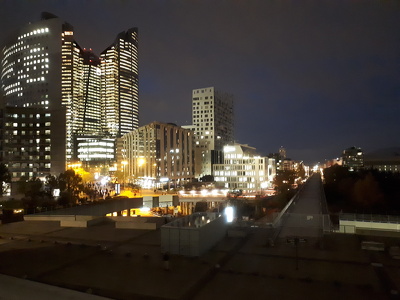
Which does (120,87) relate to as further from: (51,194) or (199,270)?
(199,270)

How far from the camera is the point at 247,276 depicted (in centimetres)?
1164

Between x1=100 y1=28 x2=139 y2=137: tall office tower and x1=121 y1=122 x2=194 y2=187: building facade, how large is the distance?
72951mm

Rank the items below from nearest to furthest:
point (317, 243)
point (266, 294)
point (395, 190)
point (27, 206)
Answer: point (266, 294), point (317, 243), point (27, 206), point (395, 190)

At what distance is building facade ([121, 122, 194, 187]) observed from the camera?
90.0 metres

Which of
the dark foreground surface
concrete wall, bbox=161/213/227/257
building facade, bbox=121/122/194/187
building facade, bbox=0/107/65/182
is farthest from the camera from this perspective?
building facade, bbox=121/122/194/187

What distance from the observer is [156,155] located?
90125 mm

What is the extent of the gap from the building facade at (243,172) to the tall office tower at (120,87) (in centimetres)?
9179

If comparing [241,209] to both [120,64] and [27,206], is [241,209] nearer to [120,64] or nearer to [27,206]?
[27,206]

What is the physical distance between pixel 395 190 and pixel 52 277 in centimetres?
6162

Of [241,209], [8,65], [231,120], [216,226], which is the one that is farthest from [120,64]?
[216,226]

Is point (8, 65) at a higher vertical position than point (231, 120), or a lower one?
higher

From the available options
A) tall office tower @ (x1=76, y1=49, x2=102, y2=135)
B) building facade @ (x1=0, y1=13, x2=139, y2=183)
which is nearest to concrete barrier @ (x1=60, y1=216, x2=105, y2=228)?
building facade @ (x1=0, y1=13, x2=139, y2=183)

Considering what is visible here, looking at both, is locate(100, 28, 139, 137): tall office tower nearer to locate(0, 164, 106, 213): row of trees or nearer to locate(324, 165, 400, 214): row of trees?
locate(0, 164, 106, 213): row of trees

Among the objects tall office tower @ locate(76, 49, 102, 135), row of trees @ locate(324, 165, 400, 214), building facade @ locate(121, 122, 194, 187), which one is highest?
tall office tower @ locate(76, 49, 102, 135)
